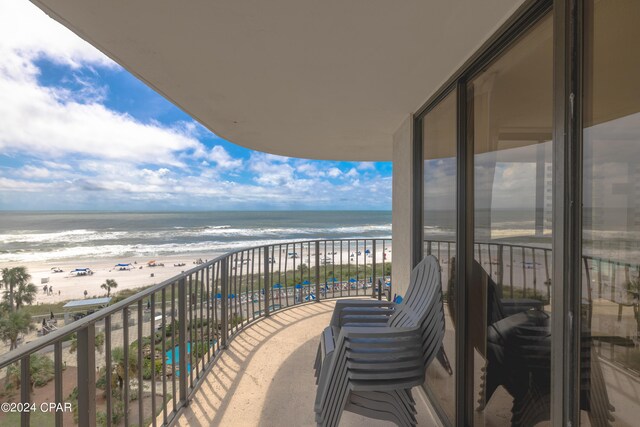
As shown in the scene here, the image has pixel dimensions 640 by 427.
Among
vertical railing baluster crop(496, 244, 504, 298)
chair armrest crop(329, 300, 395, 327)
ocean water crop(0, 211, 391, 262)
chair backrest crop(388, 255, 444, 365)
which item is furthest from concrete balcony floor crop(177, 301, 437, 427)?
ocean water crop(0, 211, 391, 262)

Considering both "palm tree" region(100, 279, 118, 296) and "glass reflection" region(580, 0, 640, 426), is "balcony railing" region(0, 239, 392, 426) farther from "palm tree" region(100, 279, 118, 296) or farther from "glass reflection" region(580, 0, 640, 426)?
"palm tree" region(100, 279, 118, 296)

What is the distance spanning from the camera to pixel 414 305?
6.37 ft

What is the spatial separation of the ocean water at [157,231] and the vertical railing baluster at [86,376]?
15.9 metres

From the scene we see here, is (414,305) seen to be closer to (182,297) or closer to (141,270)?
(182,297)

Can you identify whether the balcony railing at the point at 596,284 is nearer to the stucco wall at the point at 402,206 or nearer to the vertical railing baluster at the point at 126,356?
the stucco wall at the point at 402,206

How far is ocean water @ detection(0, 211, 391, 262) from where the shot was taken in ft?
57.9

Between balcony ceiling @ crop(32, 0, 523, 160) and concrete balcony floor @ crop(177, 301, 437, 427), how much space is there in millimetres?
2345

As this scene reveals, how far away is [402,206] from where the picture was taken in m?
3.18

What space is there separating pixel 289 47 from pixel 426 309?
164 cm

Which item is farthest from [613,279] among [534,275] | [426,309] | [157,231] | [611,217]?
[157,231]

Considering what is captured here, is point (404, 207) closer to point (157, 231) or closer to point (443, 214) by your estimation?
point (443, 214)

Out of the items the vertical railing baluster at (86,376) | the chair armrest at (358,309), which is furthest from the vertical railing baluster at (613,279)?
the vertical railing baluster at (86,376)

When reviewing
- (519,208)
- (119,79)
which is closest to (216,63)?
(519,208)

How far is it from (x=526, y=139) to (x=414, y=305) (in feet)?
3.86
